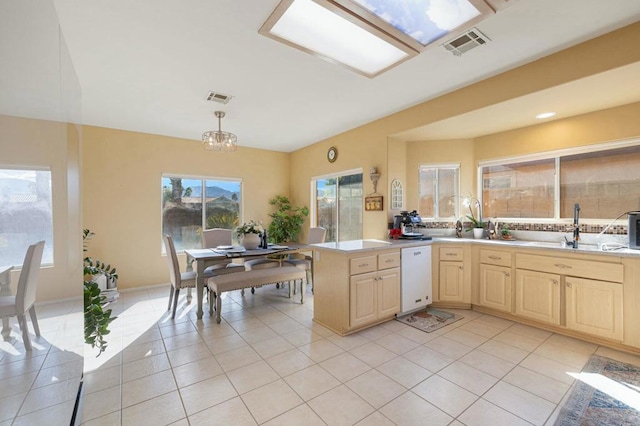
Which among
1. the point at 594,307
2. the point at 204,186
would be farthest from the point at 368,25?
the point at 204,186

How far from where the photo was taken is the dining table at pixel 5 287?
0.88 meters

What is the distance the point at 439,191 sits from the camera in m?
4.25

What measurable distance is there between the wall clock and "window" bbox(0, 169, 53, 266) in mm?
4143

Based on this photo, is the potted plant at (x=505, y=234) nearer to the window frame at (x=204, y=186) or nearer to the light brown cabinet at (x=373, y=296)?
the light brown cabinet at (x=373, y=296)

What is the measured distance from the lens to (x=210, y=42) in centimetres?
224

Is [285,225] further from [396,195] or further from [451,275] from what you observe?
[451,275]

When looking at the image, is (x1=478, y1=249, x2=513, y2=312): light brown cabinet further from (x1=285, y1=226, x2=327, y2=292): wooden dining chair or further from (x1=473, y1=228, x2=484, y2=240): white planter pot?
(x1=285, y1=226, x2=327, y2=292): wooden dining chair

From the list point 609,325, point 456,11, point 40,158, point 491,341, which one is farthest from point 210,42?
point 609,325

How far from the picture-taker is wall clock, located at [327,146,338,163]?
499cm

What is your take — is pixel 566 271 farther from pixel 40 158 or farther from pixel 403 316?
pixel 40 158

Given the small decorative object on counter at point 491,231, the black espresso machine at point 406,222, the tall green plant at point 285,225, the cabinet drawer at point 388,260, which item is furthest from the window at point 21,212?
the tall green plant at point 285,225

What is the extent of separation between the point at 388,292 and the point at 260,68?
2741 mm

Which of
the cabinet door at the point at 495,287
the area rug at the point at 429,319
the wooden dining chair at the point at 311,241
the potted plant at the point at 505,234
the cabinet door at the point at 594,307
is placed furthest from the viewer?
the wooden dining chair at the point at 311,241

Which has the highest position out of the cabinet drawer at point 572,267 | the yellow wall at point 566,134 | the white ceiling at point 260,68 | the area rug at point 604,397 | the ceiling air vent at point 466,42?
the white ceiling at point 260,68
